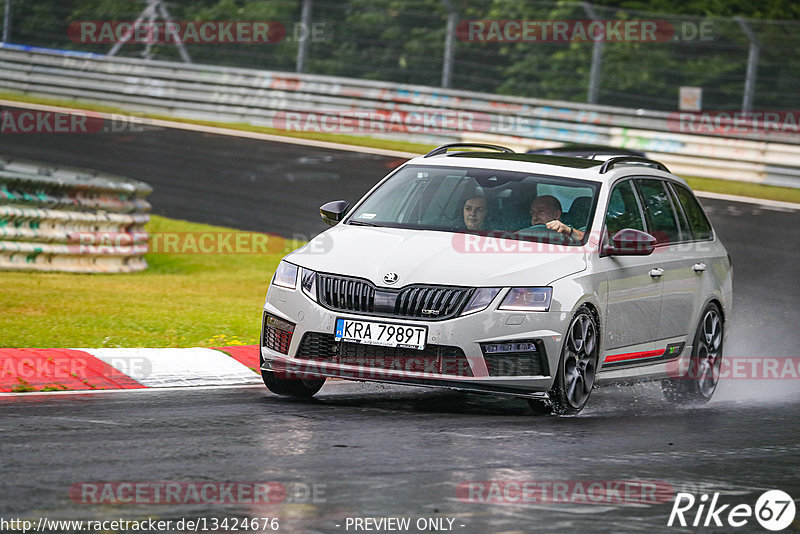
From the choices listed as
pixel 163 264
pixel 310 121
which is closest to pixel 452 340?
pixel 163 264

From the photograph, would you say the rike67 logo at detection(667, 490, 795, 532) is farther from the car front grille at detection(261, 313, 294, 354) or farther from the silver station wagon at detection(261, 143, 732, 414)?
the car front grille at detection(261, 313, 294, 354)

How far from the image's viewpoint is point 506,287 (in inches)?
326

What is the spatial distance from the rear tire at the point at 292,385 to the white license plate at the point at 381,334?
0.74 metres

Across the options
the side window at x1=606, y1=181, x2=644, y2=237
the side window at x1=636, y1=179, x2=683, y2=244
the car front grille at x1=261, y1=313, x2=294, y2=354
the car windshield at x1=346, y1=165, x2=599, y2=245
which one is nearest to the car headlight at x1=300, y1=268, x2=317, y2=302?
→ the car front grille at x1=261, y1=313, x2=294, y2=354

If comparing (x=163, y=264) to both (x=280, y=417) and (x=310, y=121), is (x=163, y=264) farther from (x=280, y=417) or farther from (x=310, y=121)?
(x=310, y=121)

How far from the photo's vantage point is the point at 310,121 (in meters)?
28.4

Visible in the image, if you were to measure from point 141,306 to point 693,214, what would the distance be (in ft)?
16.9

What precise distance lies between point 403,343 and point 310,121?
20.6 m

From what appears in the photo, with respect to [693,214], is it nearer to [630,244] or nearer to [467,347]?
[630,244]

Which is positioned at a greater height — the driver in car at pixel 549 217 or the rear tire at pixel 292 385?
the driver in car at pixel 549 217

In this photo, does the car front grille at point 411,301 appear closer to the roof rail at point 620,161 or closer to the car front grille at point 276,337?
the car front grille at point 276,337

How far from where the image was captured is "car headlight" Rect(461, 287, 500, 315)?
324 inches

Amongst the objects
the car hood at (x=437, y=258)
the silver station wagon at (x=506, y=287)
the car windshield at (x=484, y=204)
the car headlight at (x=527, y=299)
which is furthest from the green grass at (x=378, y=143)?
the car headlight at (x=527, y=299)

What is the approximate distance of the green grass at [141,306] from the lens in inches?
433
